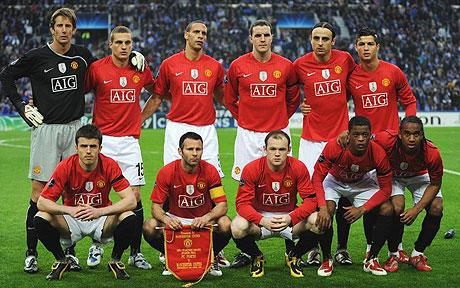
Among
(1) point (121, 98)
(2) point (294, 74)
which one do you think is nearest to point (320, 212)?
(2) point (294, 74)

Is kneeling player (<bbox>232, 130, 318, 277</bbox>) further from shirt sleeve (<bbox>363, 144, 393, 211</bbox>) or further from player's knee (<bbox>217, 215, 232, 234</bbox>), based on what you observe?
shirt sleeve (<bbox>363, 144, 393, 211</bbox>)

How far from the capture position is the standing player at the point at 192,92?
736 centimetres

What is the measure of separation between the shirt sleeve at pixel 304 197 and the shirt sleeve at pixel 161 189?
3.46 feet

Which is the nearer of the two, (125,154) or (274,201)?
(274,201)

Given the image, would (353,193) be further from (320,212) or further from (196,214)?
(196,214)

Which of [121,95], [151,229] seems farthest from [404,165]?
[121,95]

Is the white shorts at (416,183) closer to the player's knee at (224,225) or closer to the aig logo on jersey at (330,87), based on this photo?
the aig logo on jersey at (330,87)

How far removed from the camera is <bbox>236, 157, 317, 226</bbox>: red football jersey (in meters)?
6.58

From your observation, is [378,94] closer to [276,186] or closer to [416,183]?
[416,183]

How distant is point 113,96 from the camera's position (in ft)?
23.6

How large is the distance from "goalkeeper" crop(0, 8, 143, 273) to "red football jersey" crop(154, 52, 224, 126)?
2.93 feet

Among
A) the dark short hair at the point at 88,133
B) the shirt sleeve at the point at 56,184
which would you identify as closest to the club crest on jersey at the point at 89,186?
the shirt sleeve at the point at 56,184

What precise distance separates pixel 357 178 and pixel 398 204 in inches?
16.3

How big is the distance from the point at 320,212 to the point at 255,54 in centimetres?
174
